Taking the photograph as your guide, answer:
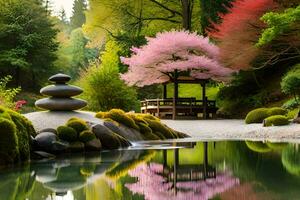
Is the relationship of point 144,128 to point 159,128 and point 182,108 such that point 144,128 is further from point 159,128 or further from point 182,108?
point 182,108

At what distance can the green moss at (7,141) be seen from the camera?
8.17 m

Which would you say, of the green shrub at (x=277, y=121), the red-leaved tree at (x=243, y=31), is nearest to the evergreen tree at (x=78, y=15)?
the red-leaved tree at (x=243, y=31)

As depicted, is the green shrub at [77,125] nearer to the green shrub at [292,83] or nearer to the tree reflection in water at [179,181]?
the tree reflection in water at [179,181]

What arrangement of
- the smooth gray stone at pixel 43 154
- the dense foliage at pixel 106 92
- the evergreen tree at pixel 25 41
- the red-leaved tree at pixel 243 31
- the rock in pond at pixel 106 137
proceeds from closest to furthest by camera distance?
the smooth gray stone at pixel 43 154
the rock in pond at pixel 106 137
the red-leaved tree at pixel 243 31
the dense foliage at pixel 106 92
the evergreen tree at pixel 25 41

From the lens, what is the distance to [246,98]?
25516mm

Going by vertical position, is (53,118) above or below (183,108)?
below

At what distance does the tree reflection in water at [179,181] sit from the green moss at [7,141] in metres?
2.28

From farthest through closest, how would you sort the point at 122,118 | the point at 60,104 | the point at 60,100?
the point at 122,118 → the point at 60,100 → the point at 60,104

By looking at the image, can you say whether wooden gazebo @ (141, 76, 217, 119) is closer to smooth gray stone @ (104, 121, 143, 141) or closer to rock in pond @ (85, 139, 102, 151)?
smooth gray stone @ (104, 121, 143, 141)

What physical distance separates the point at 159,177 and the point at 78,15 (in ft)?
278

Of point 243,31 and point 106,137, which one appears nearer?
Result: point 106,137


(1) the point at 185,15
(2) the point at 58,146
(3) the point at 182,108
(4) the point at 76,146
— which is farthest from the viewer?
(1) the point at 185,15

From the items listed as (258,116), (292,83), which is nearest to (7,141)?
(258,116)

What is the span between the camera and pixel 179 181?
607 centimetres
